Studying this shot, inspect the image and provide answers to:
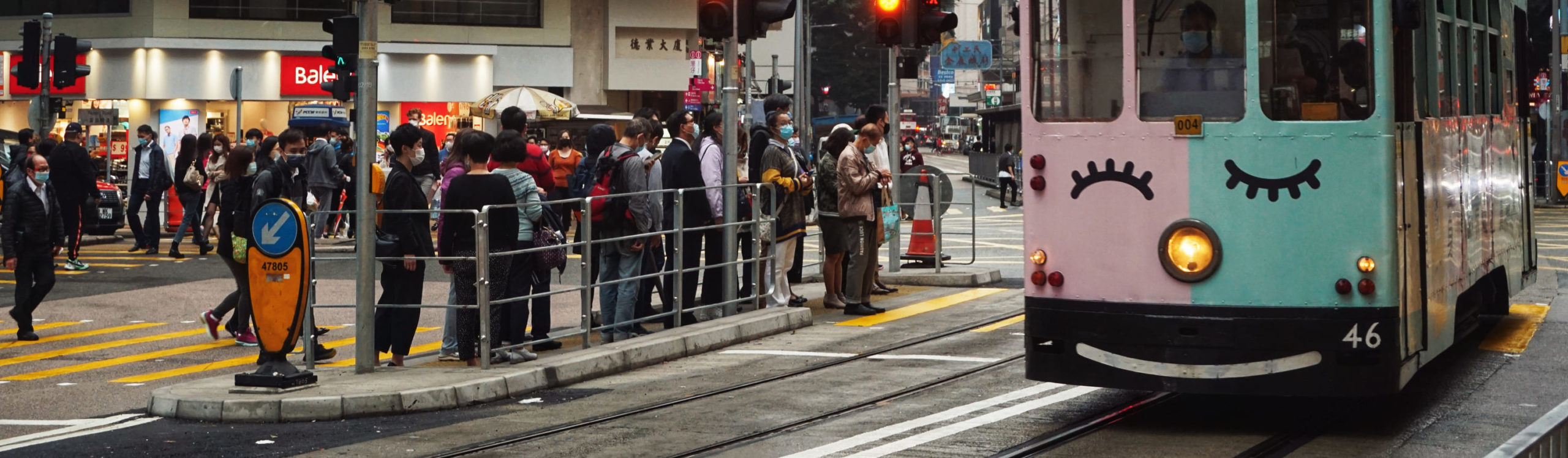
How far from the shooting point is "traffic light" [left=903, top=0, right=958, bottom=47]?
52.4ft

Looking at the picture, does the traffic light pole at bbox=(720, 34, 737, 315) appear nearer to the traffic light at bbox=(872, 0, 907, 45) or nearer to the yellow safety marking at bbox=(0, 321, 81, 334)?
the traffic light at bbox=(872, 0, 907, 45)

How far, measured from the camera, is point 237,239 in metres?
11.3

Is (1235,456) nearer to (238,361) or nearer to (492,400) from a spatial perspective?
(492,400)

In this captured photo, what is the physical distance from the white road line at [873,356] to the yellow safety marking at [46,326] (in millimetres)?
5891

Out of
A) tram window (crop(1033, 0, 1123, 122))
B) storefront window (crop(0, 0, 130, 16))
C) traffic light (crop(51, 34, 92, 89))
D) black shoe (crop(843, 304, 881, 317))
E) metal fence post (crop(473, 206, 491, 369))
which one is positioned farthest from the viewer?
storefront window (crop(0, 0, 130, 16))

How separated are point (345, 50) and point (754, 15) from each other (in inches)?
167

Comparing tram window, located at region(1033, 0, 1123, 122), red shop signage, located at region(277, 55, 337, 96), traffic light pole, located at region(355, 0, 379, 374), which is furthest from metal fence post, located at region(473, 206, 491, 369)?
red shop signage, located at region(277, 55, 337, 96)

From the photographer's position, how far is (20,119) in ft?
128

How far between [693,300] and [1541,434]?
9686 millimetres

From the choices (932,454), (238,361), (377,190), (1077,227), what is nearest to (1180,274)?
(1077,227)


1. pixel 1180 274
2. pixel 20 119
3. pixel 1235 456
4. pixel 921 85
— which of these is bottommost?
pixel 1235 456

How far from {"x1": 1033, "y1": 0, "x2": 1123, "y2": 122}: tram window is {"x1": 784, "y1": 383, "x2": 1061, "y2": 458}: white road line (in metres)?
1.68

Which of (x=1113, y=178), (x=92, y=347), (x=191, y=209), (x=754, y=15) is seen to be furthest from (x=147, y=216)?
(x=1113, y=178)

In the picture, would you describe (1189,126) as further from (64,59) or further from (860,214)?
(64,59)
